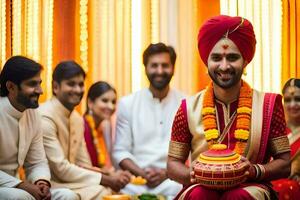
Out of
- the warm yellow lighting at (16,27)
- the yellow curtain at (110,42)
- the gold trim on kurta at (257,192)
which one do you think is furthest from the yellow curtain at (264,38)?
the gold trim on kurta at (257,192)

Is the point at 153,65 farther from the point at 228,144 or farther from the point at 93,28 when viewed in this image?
the point at 228,144

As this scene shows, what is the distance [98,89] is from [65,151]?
41.4 inches

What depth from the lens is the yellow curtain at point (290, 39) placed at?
6.14 meters

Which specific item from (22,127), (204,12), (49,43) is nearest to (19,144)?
(22,127)

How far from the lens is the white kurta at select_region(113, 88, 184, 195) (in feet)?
17.1

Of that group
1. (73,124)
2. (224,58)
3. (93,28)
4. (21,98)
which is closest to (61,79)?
(73,124)

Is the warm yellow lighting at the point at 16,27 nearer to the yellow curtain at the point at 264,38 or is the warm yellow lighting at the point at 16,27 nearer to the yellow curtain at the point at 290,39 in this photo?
the yellow curtain at the point at 264,38

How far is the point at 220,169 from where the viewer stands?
3023 millimetres

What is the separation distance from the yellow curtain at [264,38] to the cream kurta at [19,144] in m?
2.74

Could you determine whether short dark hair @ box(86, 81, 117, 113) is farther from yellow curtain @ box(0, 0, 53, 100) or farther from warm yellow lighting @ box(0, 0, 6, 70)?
warm yellow lighting @ box(0, 0, 6, 70)

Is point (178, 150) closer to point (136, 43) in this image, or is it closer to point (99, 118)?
point (99, 118)

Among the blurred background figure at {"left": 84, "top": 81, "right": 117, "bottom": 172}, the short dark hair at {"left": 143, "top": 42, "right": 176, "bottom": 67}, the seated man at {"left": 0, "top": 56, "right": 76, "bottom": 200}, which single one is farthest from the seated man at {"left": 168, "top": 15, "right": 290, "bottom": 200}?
the blurred background figure at {"left": 84, "top": 81, "right": 117, "bottom": 172}

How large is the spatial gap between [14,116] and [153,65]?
159cm

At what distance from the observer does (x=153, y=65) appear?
5.39 metres
